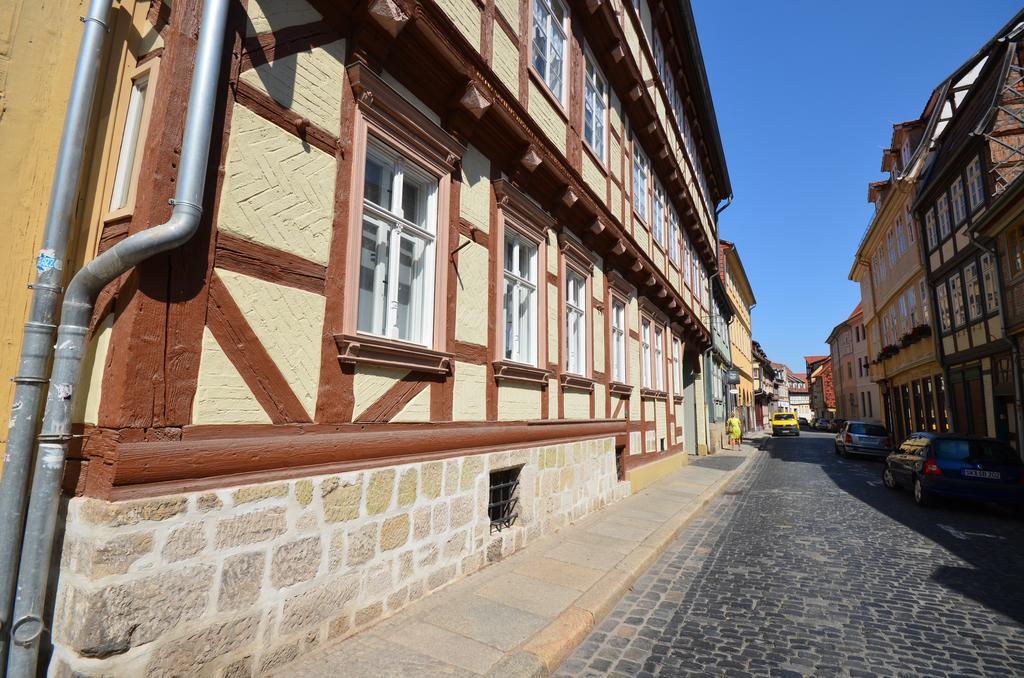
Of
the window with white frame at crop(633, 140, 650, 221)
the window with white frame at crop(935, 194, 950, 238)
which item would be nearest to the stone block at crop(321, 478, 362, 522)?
the window with white frame at crop(633, 140, 650, 221)

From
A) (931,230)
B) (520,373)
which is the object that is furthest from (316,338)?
(931,230)

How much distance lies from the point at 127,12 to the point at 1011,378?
1978cm

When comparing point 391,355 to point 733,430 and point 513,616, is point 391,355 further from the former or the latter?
point 733,430

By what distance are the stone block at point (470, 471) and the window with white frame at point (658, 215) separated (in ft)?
31.0

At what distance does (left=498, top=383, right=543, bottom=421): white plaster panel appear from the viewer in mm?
6184

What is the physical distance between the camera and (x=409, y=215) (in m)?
5.07

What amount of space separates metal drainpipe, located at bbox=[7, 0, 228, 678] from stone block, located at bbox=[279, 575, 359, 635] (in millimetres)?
1217

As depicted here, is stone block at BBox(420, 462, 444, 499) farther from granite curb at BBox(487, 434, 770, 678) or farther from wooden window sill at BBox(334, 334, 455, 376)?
granite curb at BBox(487, 434, 770, 678)

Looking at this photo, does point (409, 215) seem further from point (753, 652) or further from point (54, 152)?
point (753, 652)

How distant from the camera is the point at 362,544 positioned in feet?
12.9

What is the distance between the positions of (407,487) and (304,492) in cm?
106

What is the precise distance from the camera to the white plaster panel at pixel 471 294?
215 inches

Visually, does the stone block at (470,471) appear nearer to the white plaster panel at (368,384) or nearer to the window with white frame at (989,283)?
the white plaster panel at (368,384)

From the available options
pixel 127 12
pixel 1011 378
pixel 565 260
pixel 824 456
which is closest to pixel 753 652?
pixel 565 260
